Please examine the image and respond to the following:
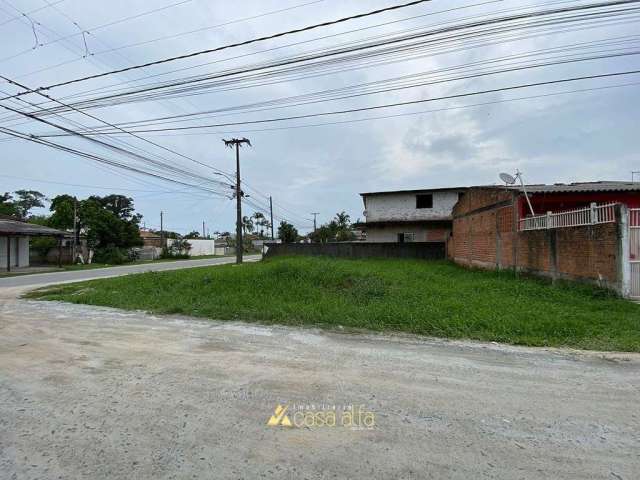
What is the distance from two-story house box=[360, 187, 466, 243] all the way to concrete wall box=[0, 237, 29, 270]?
2804 cm

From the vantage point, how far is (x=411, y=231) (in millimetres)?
29969

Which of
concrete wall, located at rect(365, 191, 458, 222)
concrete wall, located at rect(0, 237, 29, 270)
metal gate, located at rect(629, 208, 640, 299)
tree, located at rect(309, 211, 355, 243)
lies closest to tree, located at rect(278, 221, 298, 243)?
tree, located at rect(309, 211, 355, 243)

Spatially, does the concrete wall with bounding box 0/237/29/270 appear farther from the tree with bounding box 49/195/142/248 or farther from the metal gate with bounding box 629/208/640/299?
the metal gate with bounding box 629/208/640/299

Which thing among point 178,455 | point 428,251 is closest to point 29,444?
point 178,455

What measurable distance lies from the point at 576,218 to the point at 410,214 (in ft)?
66.9

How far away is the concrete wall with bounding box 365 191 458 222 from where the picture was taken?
29.7 metres

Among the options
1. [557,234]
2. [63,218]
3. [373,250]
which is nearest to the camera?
[557,234]

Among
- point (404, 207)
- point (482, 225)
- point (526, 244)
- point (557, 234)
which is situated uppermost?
point (404, 207)

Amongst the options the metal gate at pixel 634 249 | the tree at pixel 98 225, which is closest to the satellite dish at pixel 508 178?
the metal gate at pixel 634 249

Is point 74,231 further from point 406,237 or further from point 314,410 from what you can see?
point 314,410

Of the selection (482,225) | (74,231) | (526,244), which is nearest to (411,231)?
(482,225)

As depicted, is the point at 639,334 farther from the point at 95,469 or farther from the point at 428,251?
the point at 428,251

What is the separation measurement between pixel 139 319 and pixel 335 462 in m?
7.33

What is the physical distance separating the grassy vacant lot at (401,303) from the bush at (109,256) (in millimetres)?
25025
